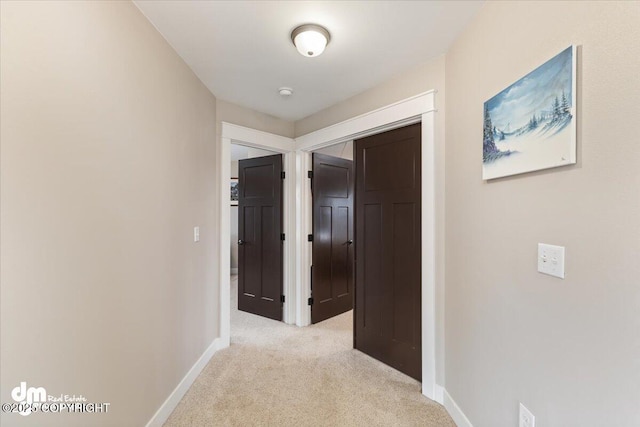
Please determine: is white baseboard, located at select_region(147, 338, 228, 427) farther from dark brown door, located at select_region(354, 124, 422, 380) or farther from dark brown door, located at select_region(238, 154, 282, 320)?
dark brown door, located at select_region(354, 124, 422, 380)

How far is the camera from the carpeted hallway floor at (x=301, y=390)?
71.4 inches

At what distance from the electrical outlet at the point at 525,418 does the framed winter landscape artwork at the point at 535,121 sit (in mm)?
1022

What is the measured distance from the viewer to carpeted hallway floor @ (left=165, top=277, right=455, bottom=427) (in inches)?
71.4

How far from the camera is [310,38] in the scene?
169 centimetres

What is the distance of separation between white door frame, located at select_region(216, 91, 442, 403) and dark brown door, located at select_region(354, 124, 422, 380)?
0.13 meters

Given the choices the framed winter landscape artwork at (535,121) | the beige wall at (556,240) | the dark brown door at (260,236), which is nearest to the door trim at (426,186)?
the beige wall at (556,240)

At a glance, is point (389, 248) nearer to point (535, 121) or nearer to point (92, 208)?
point (535, 121)

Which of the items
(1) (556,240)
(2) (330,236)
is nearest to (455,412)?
(1) (556,240)

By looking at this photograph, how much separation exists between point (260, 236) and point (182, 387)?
1.92 m

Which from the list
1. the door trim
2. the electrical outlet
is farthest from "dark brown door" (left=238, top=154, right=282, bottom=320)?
the electrical outlet

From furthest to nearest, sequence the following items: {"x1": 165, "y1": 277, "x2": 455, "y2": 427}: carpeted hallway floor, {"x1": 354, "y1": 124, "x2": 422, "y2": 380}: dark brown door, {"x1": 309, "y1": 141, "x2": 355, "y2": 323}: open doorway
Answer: {"x1": 309, "y1": 141, "x2": 355, "y2": 323}: open doorway, {"x1": 354, "y1": 124, "x2": 422, "y2": 380}: dark brown door, {"x1": 165, "y1": 277, "x2": 455, "y2": 427}: carpeted hallway floor

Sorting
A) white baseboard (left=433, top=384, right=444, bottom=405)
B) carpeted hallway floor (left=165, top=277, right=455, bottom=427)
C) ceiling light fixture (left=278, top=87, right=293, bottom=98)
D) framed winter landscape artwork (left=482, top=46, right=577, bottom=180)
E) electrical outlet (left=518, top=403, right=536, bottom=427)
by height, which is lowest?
carpeted hallway floor (left=165, top=277, right=455, bottom=427)

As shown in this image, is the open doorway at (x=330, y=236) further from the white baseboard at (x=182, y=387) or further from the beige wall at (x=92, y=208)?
the beige wall at (x=92, y=208)

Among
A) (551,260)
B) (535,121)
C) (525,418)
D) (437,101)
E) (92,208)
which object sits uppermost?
(437,101)
